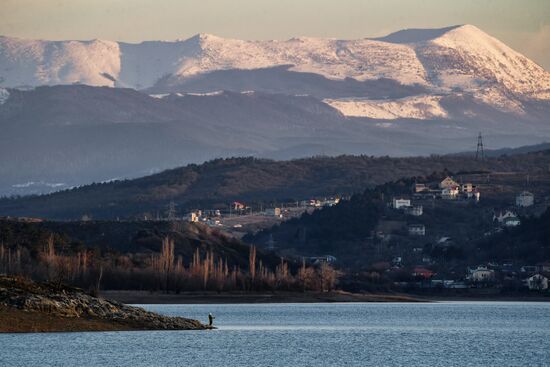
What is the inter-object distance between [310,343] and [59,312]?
52.1 ft

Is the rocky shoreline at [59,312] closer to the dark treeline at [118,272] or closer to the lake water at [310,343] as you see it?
the lake water at [310,343]

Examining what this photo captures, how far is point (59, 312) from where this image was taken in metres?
115

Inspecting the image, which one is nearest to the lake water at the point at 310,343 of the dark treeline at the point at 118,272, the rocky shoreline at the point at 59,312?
the rocky shoreline at the point at 59,312

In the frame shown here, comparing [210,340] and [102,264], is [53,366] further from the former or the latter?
[102,264]

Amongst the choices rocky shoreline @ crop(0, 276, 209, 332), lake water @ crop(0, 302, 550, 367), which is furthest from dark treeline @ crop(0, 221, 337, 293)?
rocky shoreline @ crop(0, 276, 209, 332)

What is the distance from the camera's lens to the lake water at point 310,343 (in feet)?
327

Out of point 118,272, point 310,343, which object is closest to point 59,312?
point 310,343

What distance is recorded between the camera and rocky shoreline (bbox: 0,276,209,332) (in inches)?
4469

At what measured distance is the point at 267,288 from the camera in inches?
7731

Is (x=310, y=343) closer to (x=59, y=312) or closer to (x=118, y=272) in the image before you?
(x=59, y=312)

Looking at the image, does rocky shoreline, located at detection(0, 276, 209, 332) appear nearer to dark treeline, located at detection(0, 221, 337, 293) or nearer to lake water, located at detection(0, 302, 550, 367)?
lake water, located at detection(0, 302, 550, 367)

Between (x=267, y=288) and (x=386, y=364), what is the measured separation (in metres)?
97.9

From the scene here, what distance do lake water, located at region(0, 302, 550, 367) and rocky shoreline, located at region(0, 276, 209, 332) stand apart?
1442 millimetres

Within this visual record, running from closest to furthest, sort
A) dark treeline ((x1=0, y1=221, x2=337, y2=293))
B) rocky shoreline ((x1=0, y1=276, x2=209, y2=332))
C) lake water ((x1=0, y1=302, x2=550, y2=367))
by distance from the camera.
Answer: lake water ((x1=0, y1=302, x2=550, y2=367))
rocky shoreline ((x1=0, y1=276, x2=209, y2=332))
dark treeline ((x1=0, y1=221, x2=337, y2=293))
